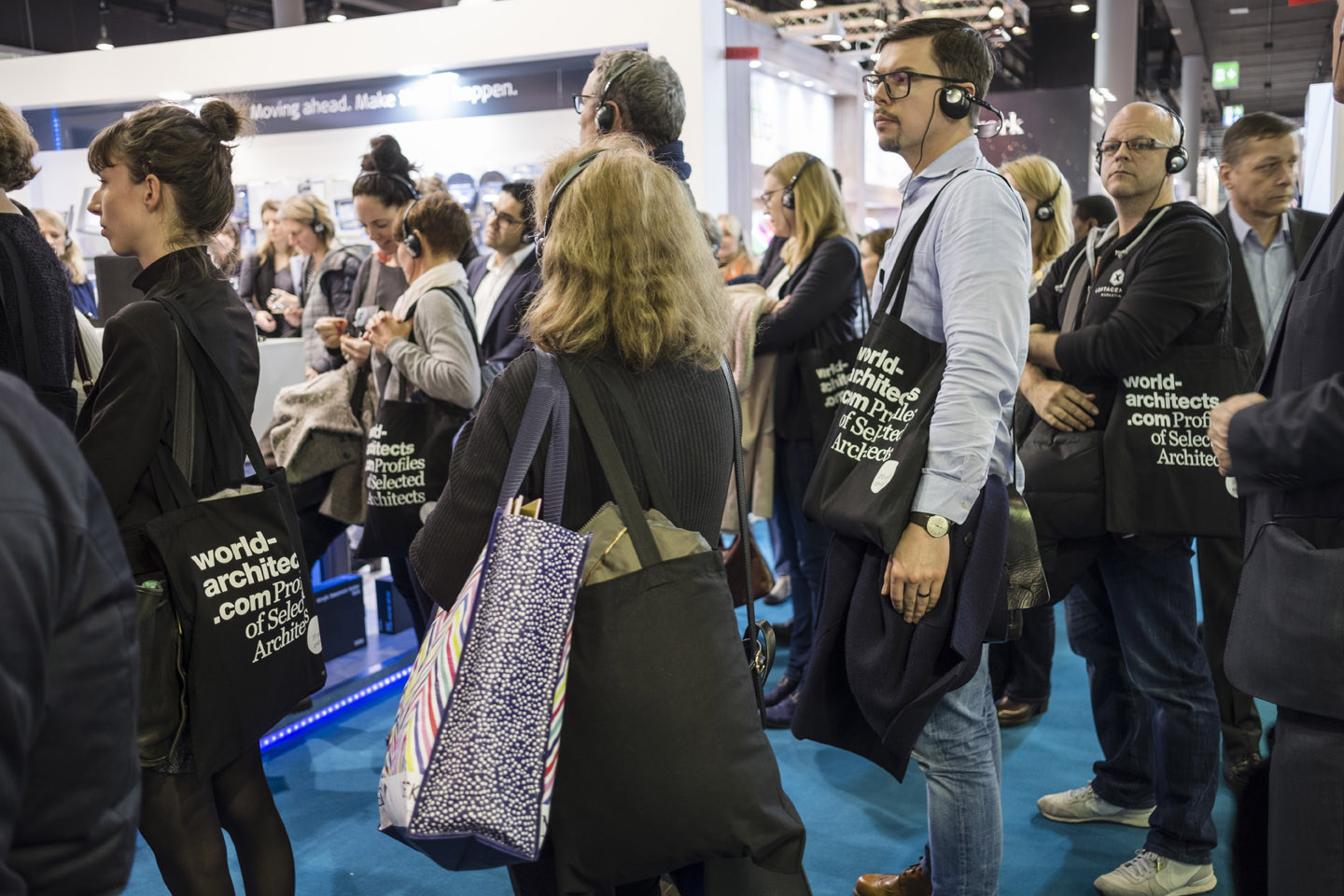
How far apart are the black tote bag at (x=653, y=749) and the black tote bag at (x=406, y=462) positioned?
1.71 meters

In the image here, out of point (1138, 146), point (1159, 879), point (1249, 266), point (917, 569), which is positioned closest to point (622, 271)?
point (917, 569)

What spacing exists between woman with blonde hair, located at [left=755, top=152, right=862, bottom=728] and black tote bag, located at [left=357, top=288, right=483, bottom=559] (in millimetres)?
1062

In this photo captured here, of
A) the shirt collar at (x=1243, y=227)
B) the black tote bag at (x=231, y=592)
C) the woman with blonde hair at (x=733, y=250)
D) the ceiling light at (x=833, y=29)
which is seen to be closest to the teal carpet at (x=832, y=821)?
the black tote bag at (x=231, y=592)

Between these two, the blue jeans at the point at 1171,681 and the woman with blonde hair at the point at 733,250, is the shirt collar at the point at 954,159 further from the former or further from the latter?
the woman with blonde hair at the point at 733,250

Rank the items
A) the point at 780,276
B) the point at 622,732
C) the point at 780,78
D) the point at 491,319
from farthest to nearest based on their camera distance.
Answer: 1. the point at 780,78
2. the point at 780,276
3. the point at 491,319
4. the point at 622,732

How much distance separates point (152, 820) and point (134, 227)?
1.01 meters

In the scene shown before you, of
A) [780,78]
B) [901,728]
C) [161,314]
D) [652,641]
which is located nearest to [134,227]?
[161,314]

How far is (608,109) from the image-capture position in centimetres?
217

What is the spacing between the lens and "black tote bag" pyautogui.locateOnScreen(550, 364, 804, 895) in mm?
1237

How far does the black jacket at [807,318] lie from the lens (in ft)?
10.7

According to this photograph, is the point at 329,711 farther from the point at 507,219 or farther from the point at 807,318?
the point at 807,318

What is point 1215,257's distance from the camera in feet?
7.13

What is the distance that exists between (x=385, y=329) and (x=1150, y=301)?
195cm

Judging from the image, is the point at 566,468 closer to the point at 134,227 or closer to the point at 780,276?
the point at 134,227
